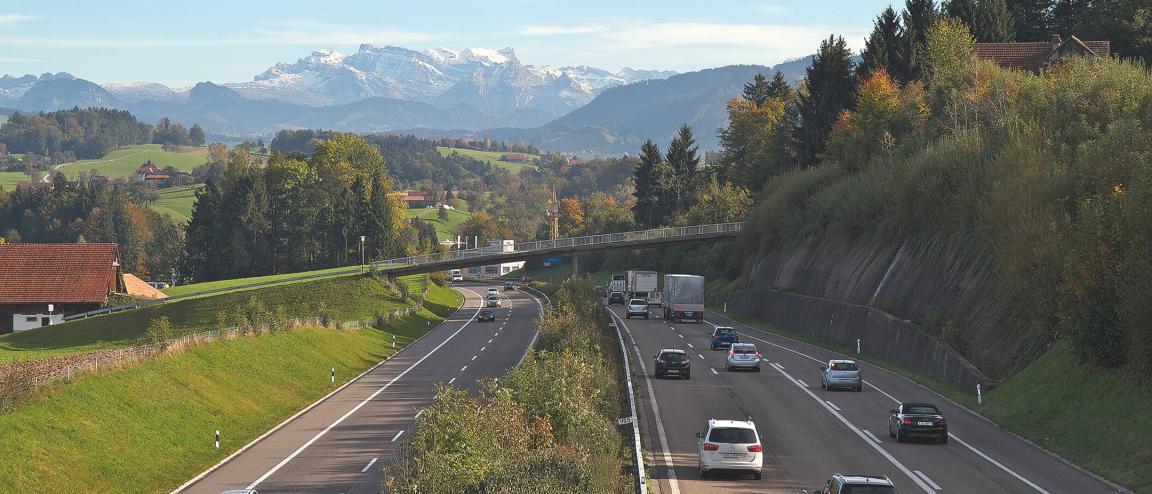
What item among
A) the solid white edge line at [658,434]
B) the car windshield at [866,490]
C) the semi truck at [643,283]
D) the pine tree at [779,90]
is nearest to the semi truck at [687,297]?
the semi truck at [643,283]

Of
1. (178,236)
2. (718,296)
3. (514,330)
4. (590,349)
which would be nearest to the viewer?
(590,349)

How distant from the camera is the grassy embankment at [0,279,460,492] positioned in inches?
1184

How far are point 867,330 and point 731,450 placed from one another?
3790cm

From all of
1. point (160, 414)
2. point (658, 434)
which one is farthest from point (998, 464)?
point (160, 414)

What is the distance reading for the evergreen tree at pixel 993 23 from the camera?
111750mm

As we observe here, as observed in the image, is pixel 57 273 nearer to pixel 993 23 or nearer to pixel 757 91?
pixel 993 23

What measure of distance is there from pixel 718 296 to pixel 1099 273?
7894 cm

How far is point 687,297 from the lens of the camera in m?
92.2

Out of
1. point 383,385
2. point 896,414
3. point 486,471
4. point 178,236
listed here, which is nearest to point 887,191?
point 383,385

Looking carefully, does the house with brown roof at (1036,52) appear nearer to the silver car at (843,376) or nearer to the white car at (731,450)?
the silver car at (843,376)

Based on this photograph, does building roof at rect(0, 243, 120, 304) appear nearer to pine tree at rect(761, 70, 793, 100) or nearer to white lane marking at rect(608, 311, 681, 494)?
white lane marking at rect(608, 311, 681, 494)

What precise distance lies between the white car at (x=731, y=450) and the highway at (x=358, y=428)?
27.3 ft

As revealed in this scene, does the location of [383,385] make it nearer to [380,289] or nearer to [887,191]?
[887,191]

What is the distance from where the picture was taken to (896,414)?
115ft
